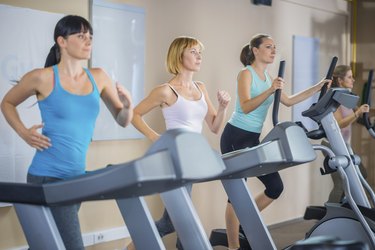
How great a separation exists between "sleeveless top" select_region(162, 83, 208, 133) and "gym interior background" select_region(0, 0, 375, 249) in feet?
2.24

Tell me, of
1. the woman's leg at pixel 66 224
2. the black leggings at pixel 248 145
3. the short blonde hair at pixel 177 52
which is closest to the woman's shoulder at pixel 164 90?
the short blonde hair at pixel 177 52

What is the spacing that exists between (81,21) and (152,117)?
1962mm

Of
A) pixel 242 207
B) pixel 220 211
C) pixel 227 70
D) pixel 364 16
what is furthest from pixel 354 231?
pixel 364 16

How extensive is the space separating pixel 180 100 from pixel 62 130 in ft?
4.20

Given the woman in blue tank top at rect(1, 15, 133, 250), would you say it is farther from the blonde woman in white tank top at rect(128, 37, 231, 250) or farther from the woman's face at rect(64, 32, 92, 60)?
the blonde woman in white tank top at rect(128, 37, 231, 250)

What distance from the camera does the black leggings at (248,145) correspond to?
441 cm

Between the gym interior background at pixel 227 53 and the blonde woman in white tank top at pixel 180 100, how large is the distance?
60 centimetres

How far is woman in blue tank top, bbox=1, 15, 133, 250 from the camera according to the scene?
264cm

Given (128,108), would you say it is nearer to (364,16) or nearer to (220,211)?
(220,211)

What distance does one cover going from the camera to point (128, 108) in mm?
2742

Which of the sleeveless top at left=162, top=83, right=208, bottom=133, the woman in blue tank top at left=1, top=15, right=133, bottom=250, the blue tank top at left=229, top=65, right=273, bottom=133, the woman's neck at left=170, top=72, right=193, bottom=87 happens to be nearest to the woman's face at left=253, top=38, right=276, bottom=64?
the blue tank top at left=229, top=65, right=273, bottom=133

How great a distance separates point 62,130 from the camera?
8.70ft

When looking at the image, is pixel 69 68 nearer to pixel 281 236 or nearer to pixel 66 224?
pixel 66 224

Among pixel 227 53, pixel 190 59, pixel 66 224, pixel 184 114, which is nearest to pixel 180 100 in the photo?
pixel 184 114
